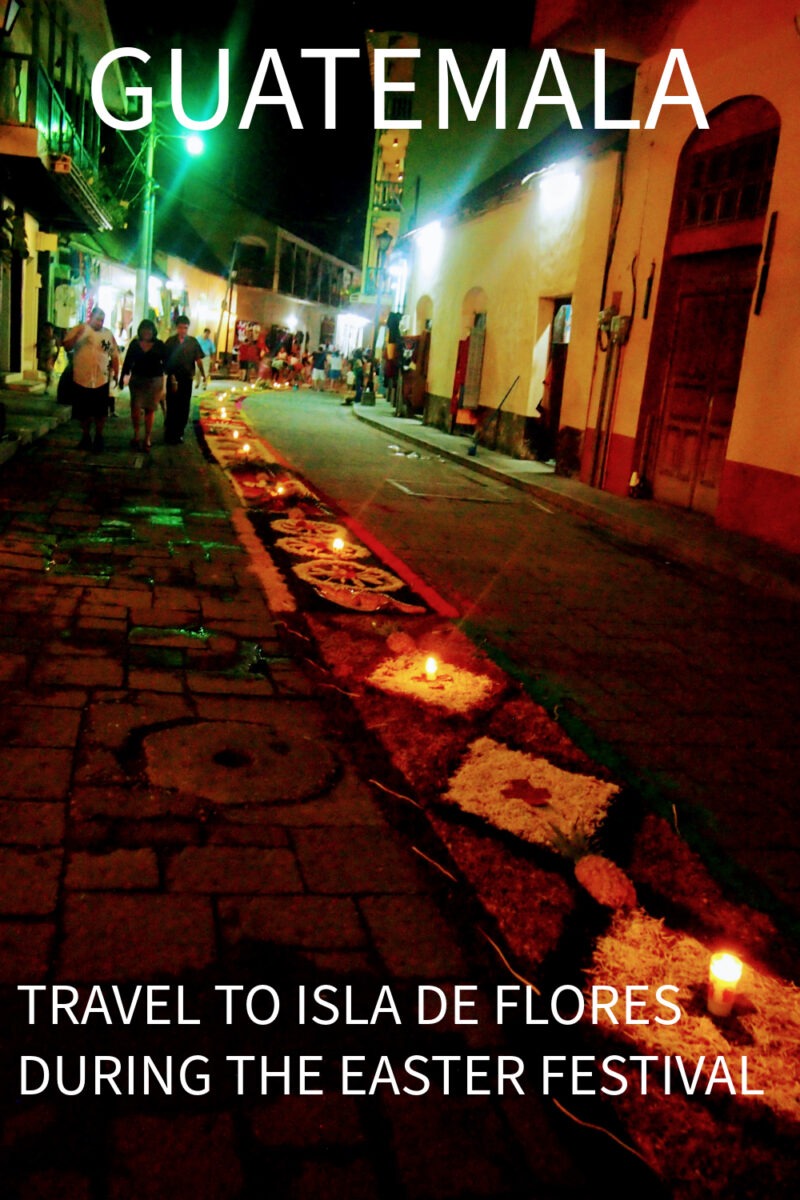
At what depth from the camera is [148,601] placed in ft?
20.2

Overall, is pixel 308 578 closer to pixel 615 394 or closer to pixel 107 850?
pixel 107 850

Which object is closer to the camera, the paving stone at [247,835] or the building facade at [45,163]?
the paving stone at [247,835]

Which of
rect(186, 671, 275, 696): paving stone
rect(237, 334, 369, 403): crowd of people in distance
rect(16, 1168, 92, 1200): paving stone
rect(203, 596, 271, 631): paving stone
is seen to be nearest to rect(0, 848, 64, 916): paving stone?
rect(16, 1168, 92, 1200): paving stone

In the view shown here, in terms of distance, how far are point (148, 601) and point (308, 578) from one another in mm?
1438

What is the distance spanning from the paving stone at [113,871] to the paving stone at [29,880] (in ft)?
0.18

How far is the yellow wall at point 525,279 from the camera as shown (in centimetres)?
1510

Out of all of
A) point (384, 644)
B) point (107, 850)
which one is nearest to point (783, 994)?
point (107, 850)

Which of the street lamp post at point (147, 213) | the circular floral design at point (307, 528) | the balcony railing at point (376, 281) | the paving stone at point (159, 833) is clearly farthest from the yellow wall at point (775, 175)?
the balcony railing at point (376, 281)

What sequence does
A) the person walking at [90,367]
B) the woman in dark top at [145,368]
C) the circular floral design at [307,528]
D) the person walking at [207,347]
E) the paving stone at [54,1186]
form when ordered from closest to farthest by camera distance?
the paving stone at [54,1186], the circular floral design at [307,528], the person walking at [90,367], the woman in dark top at [145,368], the person walking at [207,347]

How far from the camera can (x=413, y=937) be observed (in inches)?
114

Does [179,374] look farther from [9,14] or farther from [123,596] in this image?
[123,596]

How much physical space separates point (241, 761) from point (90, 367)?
9.28m

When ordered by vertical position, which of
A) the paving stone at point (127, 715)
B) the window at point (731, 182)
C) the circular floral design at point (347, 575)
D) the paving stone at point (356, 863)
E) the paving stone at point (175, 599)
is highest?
the window at point (731, 182)

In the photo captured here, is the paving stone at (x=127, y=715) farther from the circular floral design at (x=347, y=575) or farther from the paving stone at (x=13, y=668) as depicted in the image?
the circular floral design at (x=347, y=575)
